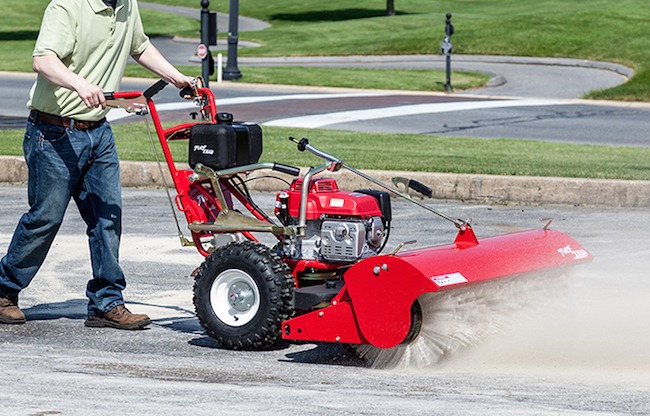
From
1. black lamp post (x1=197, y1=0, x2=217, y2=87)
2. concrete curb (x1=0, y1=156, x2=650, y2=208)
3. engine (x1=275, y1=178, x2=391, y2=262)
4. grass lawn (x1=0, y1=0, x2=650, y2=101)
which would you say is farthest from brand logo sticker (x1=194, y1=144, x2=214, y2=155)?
grass lawn (x1=0, y1=0, x2=650, y2=101)

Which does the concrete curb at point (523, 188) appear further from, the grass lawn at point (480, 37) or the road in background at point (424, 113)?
the grass lawn at point (480, 37)

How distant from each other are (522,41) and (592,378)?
29546 mm

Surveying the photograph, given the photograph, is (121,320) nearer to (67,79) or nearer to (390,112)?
(67,79)

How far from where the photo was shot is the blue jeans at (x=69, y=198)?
6.49m

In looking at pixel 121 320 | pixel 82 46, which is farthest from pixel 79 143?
pixel 121 320

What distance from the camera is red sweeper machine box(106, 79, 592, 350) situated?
5734 mm

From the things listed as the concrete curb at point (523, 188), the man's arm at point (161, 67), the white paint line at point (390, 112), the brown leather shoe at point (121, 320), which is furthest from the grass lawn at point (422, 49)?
the brown leather shoe at point (121, 320)

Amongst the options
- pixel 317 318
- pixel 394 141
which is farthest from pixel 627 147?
pixel 317 318

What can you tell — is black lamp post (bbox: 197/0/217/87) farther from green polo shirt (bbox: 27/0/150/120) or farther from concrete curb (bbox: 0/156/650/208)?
green polo shirt (bbox: 27/0/150/120)

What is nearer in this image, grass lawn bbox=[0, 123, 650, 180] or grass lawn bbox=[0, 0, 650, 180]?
grass lawn bbox=[0, 123, 650, 180]

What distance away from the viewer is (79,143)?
255 inches

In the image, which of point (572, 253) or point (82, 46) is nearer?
point (82, 46)

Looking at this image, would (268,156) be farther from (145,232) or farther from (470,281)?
(470,281)

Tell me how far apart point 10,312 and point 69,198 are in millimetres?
691
